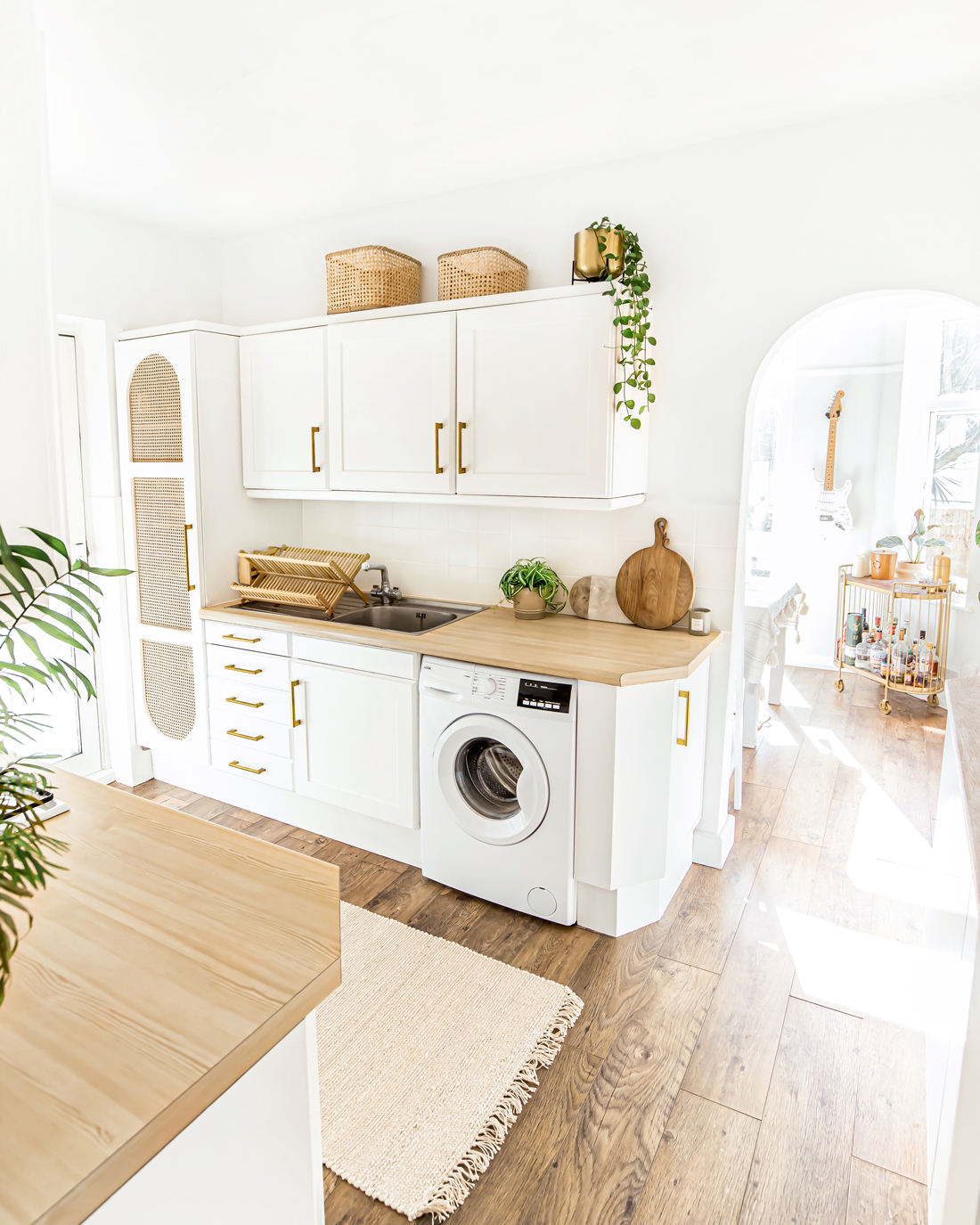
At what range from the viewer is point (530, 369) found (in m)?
2.71

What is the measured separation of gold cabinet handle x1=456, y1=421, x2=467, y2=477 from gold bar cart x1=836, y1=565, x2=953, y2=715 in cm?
334

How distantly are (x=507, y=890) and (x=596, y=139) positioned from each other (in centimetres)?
263

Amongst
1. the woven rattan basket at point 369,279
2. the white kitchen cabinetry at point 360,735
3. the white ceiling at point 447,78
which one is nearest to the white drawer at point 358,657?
the white kitchen cabinetry at point 360,735

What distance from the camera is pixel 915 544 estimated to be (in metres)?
5.23

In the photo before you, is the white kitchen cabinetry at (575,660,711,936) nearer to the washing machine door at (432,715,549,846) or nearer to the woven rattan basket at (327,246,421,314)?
the washing machine door at (432,715,549,846)

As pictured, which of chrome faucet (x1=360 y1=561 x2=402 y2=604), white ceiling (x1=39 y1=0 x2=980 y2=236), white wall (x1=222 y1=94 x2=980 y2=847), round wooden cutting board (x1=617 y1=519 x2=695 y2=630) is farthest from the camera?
chrome faucet (x1=360 y1=561 x2=402 y2=604)

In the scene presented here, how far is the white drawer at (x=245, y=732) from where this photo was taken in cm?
319

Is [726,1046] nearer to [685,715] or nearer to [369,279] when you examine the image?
[685,715]

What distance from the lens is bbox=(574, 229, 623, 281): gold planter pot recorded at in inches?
102

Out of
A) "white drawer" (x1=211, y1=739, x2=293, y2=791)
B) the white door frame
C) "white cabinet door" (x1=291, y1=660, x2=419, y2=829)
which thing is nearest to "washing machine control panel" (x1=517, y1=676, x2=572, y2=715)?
"white cabinet door" (x1=291, y1=660, x2=419, y2=829)

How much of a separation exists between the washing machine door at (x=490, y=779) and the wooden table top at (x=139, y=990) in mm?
1325

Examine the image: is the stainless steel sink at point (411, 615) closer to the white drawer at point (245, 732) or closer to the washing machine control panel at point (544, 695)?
the white drawer at point (245, 732)

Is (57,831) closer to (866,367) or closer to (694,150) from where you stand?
(694,150)

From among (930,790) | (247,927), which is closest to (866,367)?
(930,790)
